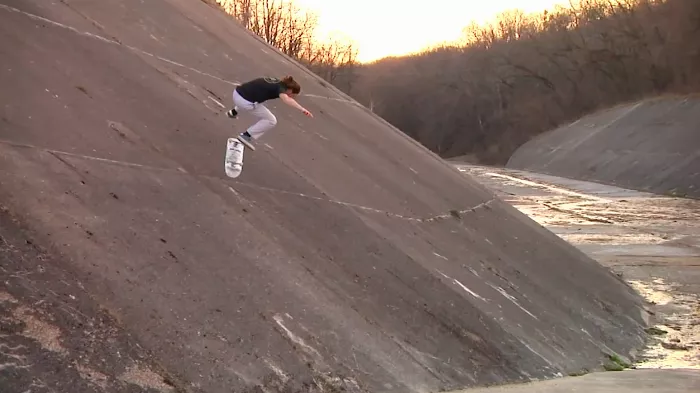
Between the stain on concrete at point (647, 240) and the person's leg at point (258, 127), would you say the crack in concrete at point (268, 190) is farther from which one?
the stain on concrete at point (647, 240)

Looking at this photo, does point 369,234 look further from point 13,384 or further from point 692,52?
point 692,52

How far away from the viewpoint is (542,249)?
478 inches

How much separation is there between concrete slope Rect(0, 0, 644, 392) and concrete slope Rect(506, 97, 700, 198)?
3070 centimetres

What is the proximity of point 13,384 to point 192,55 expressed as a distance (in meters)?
7.33

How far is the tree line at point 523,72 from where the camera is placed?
60625mm

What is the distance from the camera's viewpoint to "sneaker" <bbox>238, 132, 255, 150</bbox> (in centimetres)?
903

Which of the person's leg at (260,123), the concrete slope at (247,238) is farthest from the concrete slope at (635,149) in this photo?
the person's leg at (260,123)

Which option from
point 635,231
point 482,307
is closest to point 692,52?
point 635,231

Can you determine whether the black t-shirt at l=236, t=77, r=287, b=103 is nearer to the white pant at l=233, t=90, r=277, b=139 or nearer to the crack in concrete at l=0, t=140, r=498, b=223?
the white pant at l=233, t=90, r=277, b=139

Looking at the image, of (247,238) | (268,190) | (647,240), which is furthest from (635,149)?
(247,238)

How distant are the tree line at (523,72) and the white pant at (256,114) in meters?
40.8

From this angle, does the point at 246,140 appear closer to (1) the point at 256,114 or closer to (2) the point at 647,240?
(1) the point at 256,114

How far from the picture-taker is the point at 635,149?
46688mm

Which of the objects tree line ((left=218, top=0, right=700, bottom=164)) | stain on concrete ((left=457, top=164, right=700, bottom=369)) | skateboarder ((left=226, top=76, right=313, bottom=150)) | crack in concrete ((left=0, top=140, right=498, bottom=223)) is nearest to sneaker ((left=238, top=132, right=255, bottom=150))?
skateboarder ((left=226, top=76, right=313, bottom=150))
